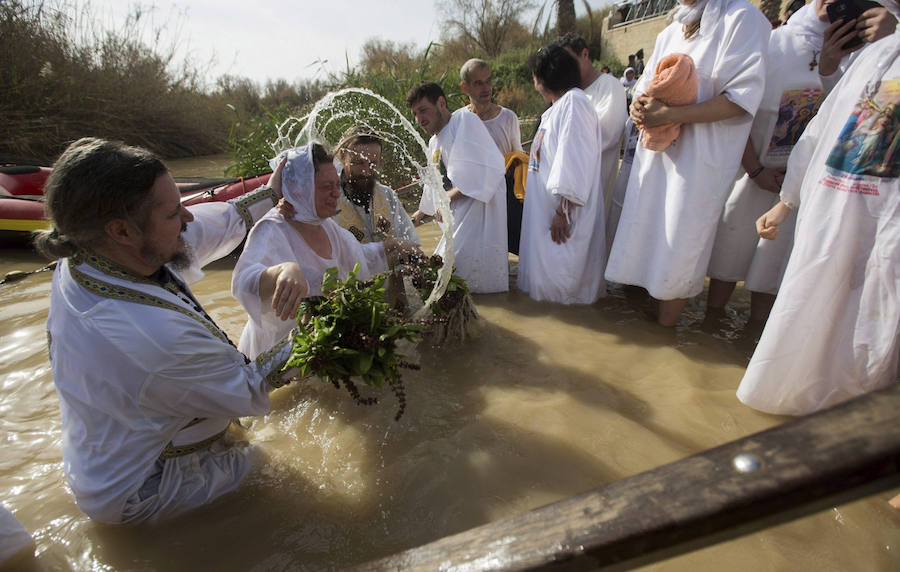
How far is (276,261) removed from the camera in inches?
112

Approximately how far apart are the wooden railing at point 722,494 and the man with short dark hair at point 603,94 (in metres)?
3.89

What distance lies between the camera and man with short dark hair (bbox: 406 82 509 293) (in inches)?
167

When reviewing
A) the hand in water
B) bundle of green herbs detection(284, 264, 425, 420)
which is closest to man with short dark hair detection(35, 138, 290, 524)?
bundle of green herbs detection(284, 264, 425, 420)

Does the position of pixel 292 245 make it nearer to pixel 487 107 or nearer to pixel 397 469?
pixel 397 469

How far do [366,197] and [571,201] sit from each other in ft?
5.76

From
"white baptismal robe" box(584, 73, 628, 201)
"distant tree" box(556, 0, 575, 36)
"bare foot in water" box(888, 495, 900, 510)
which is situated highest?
"distant tree" box(556, 0, 575, 36)

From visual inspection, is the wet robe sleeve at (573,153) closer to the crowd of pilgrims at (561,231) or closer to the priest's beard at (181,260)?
the crowd of pilgrims at (561,231)

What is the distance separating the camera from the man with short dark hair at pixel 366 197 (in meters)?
3.89

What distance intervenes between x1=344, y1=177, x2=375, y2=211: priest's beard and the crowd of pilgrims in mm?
22

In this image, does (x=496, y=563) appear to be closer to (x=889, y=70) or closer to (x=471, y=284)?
(x=889, y=70)

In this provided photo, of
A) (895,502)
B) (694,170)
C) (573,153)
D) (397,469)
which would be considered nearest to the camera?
(895,502)

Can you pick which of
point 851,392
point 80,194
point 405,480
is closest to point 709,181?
point 851,392

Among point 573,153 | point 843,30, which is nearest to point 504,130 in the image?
point 573,153

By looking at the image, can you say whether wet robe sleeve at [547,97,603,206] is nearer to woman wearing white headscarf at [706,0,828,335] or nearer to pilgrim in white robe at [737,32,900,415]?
woman wearing white headscarf at [706,0,828,335]
